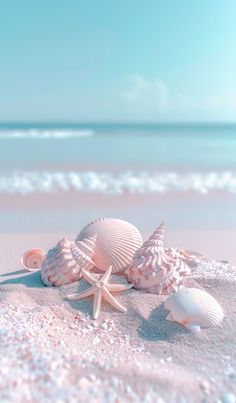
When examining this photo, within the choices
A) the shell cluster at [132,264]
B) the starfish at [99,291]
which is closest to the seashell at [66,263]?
the shell cluster at [132,264]

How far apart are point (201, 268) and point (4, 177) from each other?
24.5ft

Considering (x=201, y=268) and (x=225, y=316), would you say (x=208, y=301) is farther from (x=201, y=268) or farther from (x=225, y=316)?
(x=201, y=268)

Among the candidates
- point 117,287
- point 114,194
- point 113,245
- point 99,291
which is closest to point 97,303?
point 99,291

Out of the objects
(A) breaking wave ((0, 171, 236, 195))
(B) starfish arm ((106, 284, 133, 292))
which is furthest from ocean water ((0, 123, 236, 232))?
(B) starfish arm ((106, 284, 133, 292))

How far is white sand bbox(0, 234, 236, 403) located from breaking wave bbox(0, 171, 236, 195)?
18.8 ft

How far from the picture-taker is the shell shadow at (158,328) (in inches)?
105

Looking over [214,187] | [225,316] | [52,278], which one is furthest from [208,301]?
[214,187]

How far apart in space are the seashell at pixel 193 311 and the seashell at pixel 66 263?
31.2 inches

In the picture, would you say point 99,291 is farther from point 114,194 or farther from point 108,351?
point 114,194

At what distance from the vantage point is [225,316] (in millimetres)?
2859

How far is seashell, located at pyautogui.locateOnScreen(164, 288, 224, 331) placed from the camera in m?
2.65

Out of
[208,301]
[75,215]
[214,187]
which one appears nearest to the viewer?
[208,301]

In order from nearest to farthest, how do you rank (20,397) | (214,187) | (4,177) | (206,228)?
(20,397), (206,228), (214,187), (4,177)

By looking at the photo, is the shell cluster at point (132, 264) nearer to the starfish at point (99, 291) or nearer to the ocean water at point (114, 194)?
the starfish at point (99, 291)
